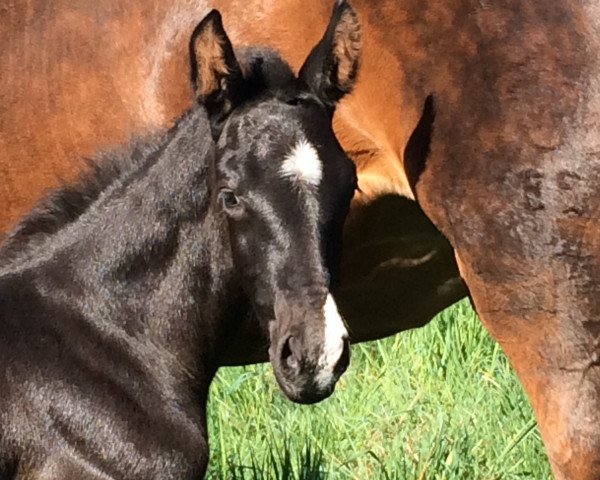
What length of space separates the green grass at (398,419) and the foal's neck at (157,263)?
45.0 inches

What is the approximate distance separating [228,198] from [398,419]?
235 cm

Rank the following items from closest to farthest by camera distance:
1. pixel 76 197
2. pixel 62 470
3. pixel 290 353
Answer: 1. pixel 290 353
2. pixel 62 470
3. pixel 76 197

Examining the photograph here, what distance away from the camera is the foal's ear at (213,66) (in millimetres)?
4480

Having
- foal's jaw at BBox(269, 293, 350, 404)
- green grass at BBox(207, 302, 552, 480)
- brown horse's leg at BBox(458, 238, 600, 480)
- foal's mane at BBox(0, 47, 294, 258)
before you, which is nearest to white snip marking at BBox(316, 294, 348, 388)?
foal's jaw at BBox(269, 293, 350, 404)

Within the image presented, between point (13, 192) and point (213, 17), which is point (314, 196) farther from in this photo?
point (13, 192)

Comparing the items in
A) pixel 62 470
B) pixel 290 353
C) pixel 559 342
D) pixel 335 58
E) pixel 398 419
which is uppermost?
pixel 335 58

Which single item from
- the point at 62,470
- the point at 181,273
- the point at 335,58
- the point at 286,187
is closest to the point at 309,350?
the point at 286,187

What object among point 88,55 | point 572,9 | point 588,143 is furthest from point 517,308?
point 88,55

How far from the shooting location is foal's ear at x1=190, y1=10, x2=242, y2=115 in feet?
14.7

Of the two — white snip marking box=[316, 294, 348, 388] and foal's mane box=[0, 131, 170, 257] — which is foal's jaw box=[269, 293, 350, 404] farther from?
foal's mane box=[0, 131, 170, 257]

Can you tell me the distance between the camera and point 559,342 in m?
4.61

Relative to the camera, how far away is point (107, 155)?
15.9 ft

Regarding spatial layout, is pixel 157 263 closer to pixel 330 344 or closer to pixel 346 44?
pixel 330 344

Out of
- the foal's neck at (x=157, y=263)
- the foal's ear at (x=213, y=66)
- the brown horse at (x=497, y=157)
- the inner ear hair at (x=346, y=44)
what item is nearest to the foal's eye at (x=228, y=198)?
the foal's neck at (x=157, y=263)
